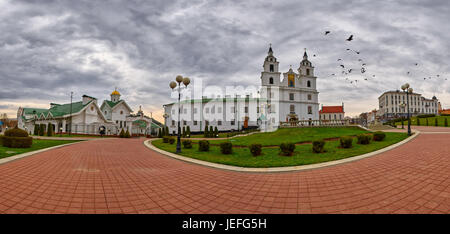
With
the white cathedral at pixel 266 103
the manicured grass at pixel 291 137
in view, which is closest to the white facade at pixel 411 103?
the white cathedral at pixel 266 103

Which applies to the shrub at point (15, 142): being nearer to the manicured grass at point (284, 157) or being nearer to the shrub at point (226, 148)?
the manicured grass at point (284, 157)

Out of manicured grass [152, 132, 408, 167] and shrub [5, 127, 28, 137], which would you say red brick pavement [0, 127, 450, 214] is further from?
shrub [5, 127, 28, 137]

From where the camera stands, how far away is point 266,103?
4341 centimetres

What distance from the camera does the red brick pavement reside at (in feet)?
12.0

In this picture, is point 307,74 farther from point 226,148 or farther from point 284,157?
point 284,157

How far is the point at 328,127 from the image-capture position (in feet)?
80.0

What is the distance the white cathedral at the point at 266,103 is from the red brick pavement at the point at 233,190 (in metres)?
36.6

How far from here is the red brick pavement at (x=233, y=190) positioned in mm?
3672

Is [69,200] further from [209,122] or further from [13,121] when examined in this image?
[13,121]

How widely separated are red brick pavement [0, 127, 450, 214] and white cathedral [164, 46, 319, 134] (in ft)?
120
